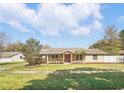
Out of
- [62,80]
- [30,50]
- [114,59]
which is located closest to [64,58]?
[114,59]

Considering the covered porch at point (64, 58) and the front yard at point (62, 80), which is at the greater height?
the covered porch at point (64, 58)

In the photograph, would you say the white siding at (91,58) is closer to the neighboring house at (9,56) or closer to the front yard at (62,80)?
the neighboring house at (9,56)

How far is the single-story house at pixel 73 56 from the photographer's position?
3071 cm

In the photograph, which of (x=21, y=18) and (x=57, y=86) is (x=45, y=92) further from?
(x=21, y=18)

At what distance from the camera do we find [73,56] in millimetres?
31297

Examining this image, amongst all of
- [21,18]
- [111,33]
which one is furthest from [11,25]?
[111,33]

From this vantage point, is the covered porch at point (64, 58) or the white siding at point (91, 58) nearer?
the covered porch at point (64, 58)

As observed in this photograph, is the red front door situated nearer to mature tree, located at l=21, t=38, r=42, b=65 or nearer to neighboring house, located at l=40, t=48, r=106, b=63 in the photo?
neighboring house, located at l=40, t=48, r=106, b=63

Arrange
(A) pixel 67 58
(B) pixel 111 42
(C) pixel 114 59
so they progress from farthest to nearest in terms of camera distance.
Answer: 1. (B) pixel 111 42
2. (C) pixel 114 59
3. (A) pixel 67 58

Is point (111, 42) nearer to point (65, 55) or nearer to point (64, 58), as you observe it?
point (65, 55)

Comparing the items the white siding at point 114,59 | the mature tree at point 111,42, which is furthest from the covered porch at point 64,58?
the mature tree at point 111,42

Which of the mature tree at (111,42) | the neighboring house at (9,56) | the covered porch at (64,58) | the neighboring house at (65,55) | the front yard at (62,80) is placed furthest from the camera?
the neighboring house at (9,56)

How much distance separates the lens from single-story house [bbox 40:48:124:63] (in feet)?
101

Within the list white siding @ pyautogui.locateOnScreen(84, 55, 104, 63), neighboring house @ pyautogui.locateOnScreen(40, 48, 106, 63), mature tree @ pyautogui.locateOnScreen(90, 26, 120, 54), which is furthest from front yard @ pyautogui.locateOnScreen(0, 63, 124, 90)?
white siding @ pyautogui.locateOnScreen(84, 55, 104, 63)
